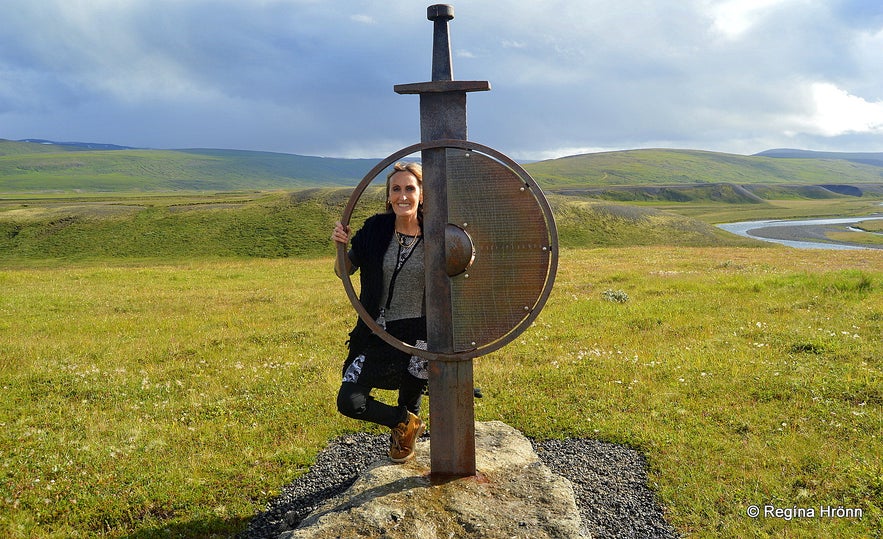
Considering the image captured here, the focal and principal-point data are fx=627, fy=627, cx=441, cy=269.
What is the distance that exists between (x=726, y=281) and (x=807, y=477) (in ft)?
47.3

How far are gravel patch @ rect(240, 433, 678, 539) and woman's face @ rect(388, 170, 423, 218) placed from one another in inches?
119

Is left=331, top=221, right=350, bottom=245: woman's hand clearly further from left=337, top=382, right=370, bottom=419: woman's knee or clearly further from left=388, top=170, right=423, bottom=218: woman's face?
left=337, top=382, right=370, bottom=419: woman's knee

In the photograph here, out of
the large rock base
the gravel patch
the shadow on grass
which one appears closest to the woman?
the large rock base

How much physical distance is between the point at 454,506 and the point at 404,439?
4.06 feet

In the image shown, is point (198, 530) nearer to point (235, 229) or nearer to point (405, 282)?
point (405, 282)

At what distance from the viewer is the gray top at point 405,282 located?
20.2 feet

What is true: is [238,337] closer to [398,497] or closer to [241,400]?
[241,400]

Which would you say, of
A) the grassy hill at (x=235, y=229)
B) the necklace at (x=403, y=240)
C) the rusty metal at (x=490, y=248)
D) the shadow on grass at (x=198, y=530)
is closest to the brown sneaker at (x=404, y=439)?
the rusty metal at (x=490, y=248)

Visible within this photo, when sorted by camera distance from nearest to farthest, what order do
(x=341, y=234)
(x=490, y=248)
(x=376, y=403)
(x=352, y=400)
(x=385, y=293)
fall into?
1. (x=490, y=248)
2. (x=341, y=234)
3. (x=352, y=400)
4. (x=385, y=293)
5. (x=376, y=403)

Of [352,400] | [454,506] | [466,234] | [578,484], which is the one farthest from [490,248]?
[578,484]

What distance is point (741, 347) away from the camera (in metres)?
11.5

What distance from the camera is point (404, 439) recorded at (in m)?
6.68

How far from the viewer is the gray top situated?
6.14m

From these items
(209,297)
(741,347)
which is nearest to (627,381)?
(741,347)
